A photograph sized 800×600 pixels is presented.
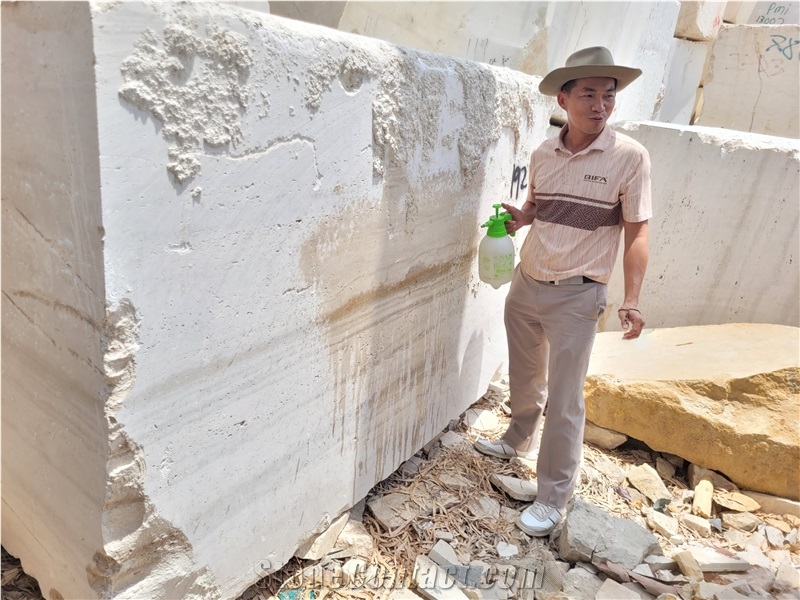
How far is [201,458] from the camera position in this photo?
5.28 feet

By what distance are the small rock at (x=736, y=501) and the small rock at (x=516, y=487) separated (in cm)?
99

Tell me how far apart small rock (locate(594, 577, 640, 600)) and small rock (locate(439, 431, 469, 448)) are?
97cm

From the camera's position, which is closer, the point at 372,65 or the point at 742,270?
Answer: the point at 372,65

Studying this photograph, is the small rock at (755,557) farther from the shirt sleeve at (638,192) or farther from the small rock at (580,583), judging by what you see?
the shirt sleeve at (638,192)

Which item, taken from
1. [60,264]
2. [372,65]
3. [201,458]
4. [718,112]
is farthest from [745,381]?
[718,112]

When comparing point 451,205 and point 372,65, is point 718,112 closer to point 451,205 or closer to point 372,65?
point 451,205

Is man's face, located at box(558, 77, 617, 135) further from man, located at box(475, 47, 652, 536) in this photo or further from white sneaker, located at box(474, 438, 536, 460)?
white sneaker, located at box(474, 438, 536, 460)

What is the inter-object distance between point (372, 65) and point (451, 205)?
0.82m

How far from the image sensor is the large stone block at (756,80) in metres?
7.86

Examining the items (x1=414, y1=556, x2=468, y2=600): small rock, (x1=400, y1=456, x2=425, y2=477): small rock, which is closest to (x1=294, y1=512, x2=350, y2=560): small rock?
(x1=414, y1=556, x2=468, y2=600): small rock

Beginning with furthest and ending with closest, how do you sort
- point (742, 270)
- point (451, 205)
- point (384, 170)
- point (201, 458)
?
point (742, 270), point (451, 205), point (384, 170), point (201, 458)

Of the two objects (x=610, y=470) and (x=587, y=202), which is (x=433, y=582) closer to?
(x=610, y=470)

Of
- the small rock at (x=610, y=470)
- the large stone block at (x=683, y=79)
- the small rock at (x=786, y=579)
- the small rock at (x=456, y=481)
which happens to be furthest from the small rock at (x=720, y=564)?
the large stone block at (x=683, y=79)

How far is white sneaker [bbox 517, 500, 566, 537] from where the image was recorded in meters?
2.54
